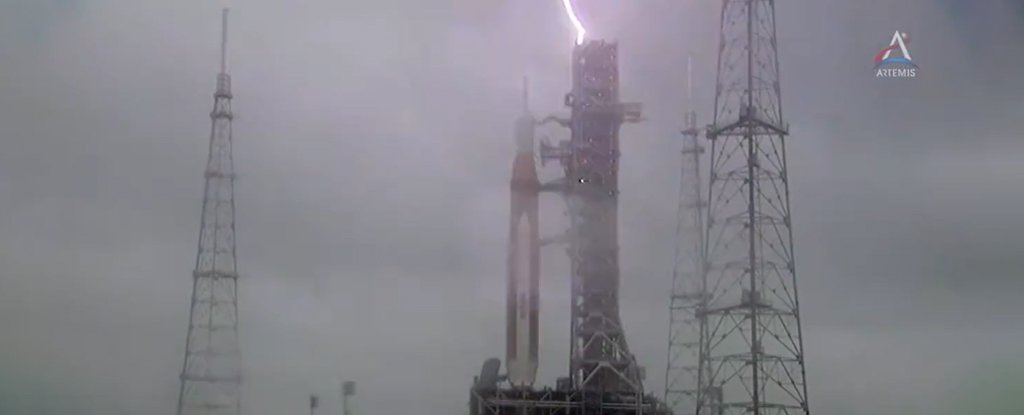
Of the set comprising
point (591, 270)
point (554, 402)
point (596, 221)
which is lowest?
point (554, 402)

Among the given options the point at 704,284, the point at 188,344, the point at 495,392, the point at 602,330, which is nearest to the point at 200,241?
the point at 188,344

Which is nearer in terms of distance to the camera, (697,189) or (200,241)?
(200,241)

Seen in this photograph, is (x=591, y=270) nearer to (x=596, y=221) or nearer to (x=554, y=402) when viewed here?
(x=596, y=221)

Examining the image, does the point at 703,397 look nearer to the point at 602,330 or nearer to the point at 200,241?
the point at 602,330

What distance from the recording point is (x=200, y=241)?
26.1m

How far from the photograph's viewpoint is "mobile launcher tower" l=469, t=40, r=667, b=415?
2653 cm

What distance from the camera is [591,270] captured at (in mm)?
27062

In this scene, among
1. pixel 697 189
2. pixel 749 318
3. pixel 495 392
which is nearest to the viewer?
pixel 749 318

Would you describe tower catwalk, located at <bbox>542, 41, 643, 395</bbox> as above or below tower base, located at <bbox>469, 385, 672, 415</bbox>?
above

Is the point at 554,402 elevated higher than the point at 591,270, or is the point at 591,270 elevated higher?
the point at 591,270

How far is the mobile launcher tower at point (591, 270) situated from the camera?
1045 inches

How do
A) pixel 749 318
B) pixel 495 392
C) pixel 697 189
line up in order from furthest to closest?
pixel 697 189, pixel 495 392, pixel 749 318

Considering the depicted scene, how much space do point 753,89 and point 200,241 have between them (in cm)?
1328

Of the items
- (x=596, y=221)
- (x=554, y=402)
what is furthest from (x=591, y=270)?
(x=554, y=402)
